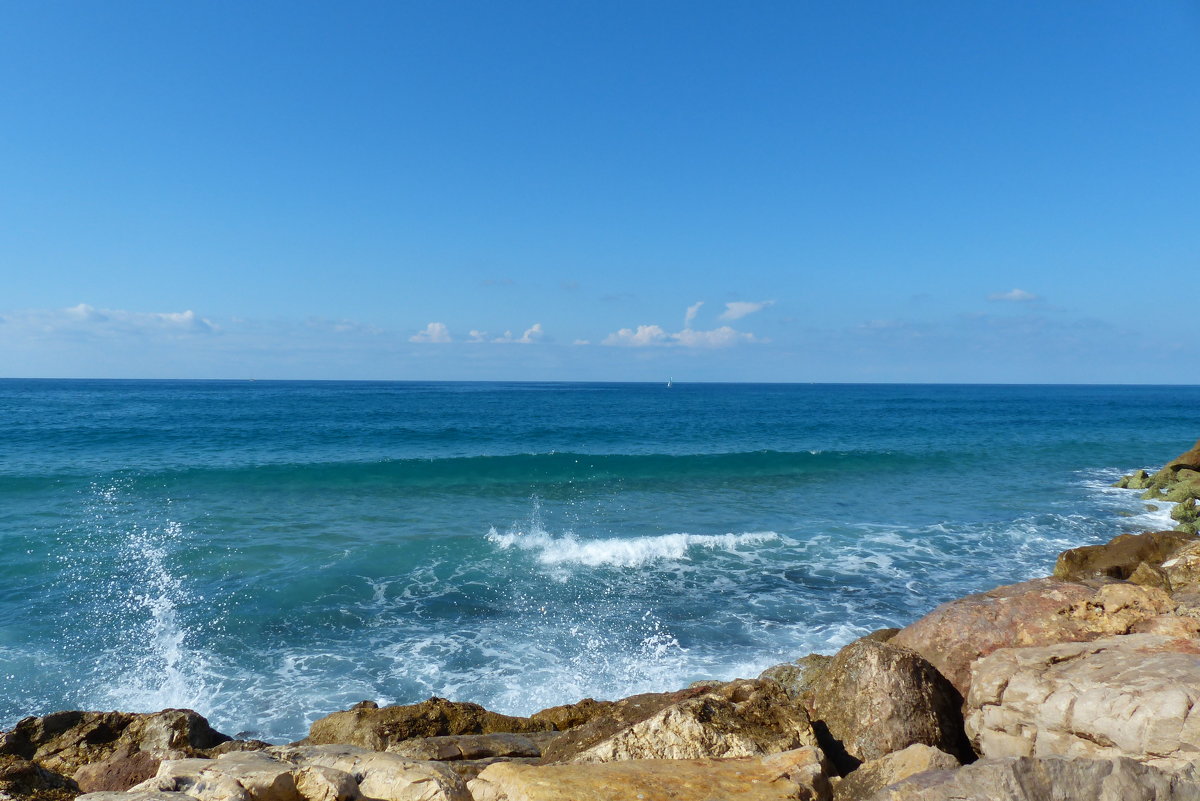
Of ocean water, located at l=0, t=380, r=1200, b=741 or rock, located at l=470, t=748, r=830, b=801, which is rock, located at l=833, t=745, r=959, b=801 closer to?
rock, located at l=470, t=748, r=830, b=801

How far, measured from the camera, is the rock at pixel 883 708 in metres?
6.32

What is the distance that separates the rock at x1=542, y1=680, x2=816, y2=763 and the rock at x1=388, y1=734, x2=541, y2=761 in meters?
0.66

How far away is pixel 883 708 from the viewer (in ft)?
21.2

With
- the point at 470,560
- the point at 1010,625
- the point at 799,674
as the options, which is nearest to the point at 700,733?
the point at 799,674

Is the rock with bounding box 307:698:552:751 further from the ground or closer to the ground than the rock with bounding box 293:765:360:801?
closer to the ground

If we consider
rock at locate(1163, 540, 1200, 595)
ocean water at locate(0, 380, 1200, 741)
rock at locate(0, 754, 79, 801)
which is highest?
rock at locate(1163, 540, 1200, 595)

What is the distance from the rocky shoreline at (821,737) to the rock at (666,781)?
0.02 m

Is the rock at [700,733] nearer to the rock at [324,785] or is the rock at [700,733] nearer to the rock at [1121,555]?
the rock at [324,785]

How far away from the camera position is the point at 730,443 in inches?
1681

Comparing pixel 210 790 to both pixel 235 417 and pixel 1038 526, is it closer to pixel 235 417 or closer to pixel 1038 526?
pixel 1038 526

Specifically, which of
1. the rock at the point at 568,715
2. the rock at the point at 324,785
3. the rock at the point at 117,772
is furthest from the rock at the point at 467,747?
the rock at the point at 117,772

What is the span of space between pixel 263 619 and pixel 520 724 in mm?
7536

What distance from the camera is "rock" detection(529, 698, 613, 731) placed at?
8.15 metres

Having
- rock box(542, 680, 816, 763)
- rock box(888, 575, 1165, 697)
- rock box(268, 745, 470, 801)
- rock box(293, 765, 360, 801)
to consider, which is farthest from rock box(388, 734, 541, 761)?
rock box(888, 575, 1165, 697)
